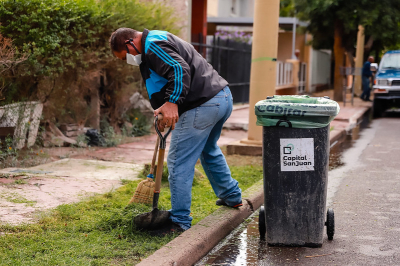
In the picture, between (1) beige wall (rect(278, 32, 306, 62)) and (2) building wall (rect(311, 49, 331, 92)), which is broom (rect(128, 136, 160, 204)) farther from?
(2) building wall (rect(311, 49, 331, 92))

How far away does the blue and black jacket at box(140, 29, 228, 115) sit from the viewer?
143 inches

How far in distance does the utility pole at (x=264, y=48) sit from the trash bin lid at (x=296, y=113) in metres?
3.66

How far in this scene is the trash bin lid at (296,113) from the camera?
3711 millimetres

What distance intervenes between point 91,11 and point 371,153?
519 centimetres

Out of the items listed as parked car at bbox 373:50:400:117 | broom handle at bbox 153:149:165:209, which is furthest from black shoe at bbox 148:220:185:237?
parked car at bbox 373:50:400:117

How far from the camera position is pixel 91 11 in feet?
23.4

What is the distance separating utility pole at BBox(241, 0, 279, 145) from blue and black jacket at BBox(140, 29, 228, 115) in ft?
11.1

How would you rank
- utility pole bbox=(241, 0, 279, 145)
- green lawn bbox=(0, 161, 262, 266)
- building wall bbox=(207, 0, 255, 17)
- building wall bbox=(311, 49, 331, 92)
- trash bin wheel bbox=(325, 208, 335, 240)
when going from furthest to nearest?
building wall bbox=(311, 49, 331, 92), building wall bbox=(207, 0, 255, 17), utility pole bbox=(241, 0, 279, 145), trash bin wheel bbox=(325, 208, 335, 240), green lawn bbox=(0, 161, 262, 266)

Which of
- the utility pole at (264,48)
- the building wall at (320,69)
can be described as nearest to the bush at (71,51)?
the utility pole at (264,48)

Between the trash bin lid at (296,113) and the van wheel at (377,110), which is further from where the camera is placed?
the van wheel at (377,110)

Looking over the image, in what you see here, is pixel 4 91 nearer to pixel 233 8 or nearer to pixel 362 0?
pixel 362 0

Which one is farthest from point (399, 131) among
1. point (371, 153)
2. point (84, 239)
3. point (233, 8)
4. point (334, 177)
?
point (233, 8)

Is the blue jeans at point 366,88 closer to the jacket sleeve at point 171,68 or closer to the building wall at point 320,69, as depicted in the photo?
the building wall at point 320,69

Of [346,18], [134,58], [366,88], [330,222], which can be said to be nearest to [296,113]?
[330,222]
